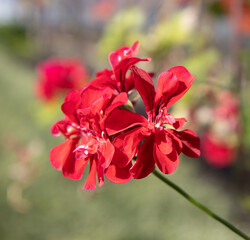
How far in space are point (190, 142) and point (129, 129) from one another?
0.06 metres

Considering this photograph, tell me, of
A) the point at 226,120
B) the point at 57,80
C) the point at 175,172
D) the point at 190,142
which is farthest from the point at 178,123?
the point at 175,172

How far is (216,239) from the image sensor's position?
4.38ft

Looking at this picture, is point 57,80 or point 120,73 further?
point 57,80

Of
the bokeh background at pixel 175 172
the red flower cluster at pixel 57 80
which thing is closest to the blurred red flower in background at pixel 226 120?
the bokeh background at pixel 175 172

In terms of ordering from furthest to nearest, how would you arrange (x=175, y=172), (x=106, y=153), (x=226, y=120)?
1. (x=175, y=172)
2. (x=226, y=120)
3. (x=106, y=153)

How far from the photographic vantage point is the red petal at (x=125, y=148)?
1.08ft

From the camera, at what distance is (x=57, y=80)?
1.50m

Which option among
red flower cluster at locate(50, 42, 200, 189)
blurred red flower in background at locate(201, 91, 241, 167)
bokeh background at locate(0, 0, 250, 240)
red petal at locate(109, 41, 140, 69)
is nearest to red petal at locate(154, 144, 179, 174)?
red flower cluster at locate(50, 42, 200, 189)

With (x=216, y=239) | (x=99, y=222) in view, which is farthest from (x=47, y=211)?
(x=216, y=239)

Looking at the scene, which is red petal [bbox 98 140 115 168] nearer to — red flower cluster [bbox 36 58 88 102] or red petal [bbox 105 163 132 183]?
red petal [bbox 105 163 132 183]

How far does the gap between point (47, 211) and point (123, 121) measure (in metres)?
1.49

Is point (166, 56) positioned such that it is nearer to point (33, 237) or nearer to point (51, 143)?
point (33, 237)

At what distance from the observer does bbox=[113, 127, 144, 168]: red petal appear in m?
0.33

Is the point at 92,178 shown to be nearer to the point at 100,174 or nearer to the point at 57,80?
the point at 100,174
